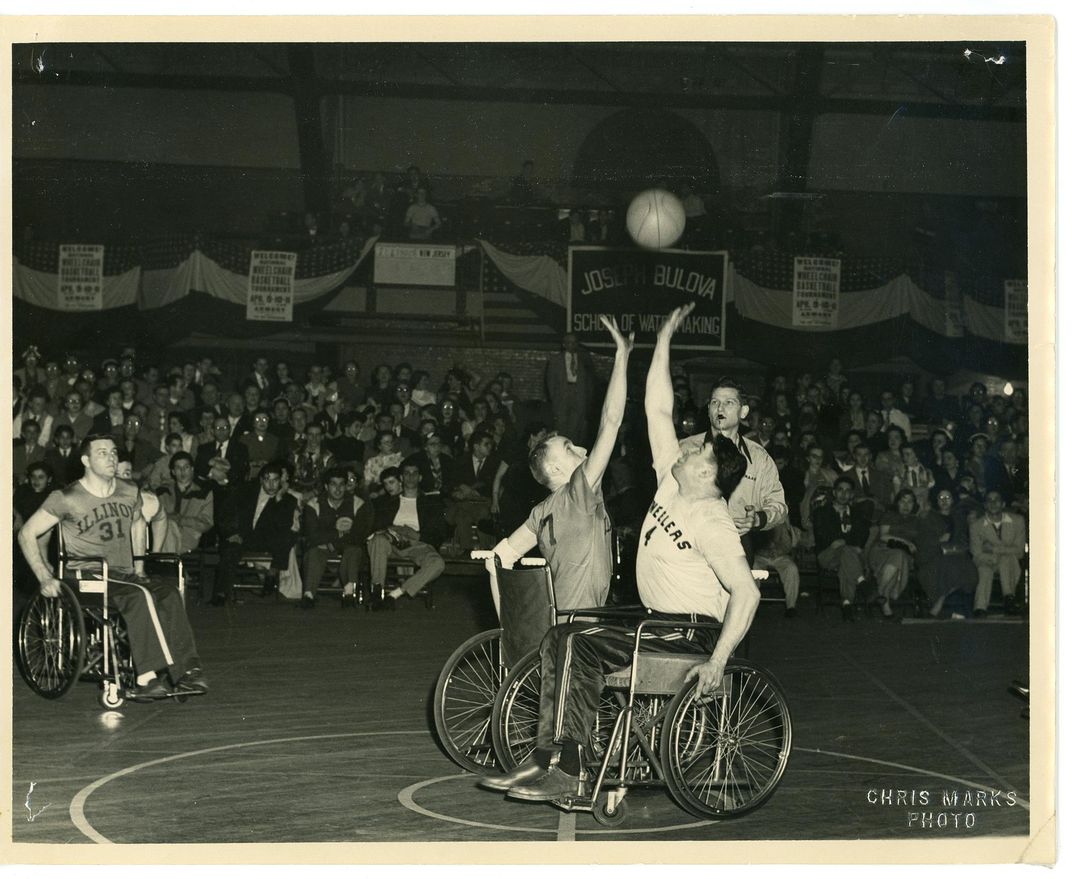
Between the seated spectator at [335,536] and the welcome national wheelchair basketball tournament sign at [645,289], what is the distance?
3.79 meters

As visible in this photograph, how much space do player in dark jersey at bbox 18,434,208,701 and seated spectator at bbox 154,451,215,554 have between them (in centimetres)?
377

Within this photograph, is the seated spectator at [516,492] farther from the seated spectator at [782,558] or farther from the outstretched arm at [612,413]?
the outstretched arm at [612,413]

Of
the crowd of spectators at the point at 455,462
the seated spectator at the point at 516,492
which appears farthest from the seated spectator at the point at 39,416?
the seated spectator at the point at 516,492

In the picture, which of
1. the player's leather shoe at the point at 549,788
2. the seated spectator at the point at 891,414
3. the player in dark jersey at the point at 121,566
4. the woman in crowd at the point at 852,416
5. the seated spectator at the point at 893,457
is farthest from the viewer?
the seated spectator at the point at 891,414

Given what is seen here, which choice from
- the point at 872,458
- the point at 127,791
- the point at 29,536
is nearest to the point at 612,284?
the point at 872,458

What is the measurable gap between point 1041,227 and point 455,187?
35.4 ft

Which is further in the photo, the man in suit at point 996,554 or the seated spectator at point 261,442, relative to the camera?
the seated spectator at point 261,442

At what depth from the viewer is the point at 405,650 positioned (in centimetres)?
905

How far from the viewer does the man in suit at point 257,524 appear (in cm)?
1100

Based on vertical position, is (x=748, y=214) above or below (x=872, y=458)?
above

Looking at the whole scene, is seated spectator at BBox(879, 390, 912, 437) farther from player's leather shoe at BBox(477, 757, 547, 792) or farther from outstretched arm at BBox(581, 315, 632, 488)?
player's leather shoe at BBox(477, 757, 547, 792)

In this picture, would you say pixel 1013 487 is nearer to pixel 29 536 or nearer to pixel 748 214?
pixel 748 214

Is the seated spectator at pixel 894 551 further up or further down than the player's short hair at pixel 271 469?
further down

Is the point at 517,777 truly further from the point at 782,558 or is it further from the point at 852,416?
the point at 852,416
